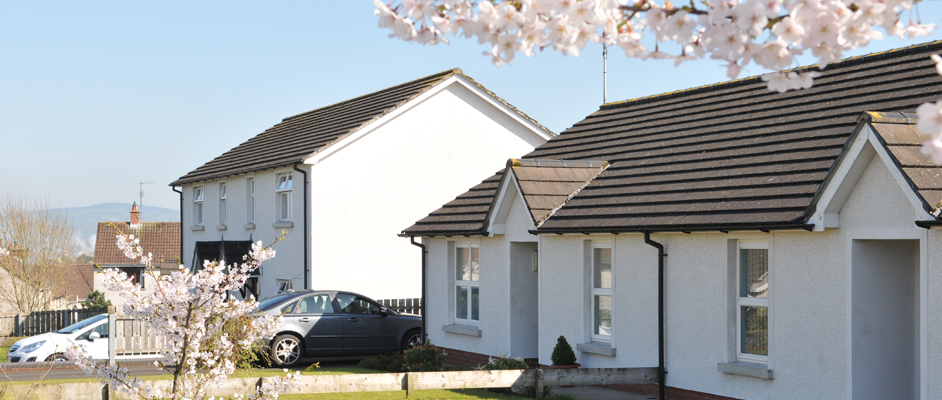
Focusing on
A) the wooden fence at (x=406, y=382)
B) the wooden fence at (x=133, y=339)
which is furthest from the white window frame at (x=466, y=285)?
the wooden fence at (x=133, y=339)

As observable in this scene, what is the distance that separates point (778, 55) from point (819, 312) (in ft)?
23.4

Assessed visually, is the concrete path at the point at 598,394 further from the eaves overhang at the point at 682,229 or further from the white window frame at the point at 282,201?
the white window frame at the point at 282,201

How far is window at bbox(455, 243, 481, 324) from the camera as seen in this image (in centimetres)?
1688

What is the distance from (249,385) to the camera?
962cm

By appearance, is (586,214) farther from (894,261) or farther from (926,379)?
(926,379)

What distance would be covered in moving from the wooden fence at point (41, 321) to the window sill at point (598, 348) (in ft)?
66.6

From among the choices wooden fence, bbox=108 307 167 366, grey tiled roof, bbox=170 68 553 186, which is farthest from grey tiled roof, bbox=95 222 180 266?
wooden fence, bbox=108 307 167 366

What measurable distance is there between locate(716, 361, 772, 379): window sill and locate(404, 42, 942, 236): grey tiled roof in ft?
5.74

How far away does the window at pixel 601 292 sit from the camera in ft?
45.1

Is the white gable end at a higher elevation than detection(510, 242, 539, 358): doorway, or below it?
higher

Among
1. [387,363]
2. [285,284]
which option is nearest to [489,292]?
[387,363]

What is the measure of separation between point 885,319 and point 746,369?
1804mm

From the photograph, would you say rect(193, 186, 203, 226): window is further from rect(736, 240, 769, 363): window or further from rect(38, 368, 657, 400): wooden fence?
rect(736, 240, 769, 363): window

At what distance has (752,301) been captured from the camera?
36.4 ft
